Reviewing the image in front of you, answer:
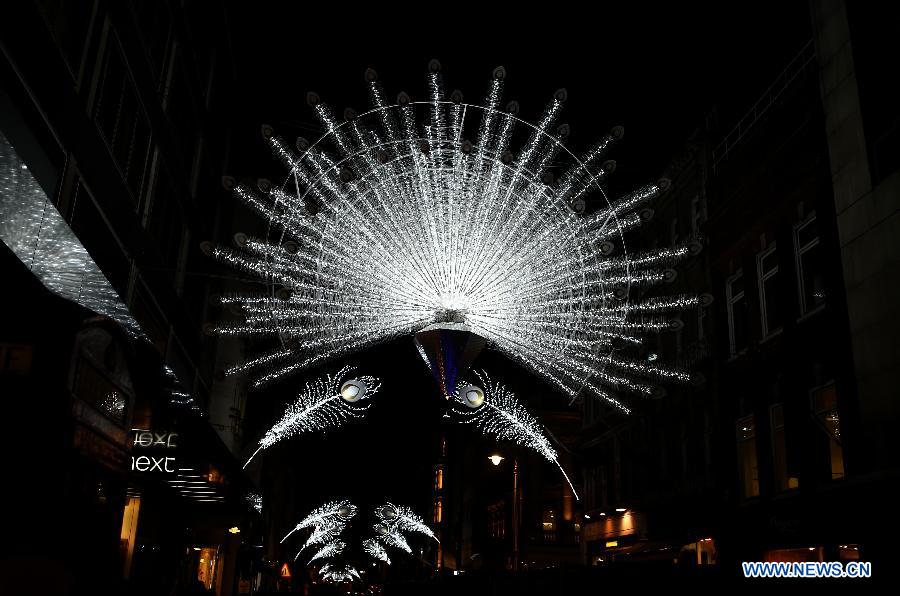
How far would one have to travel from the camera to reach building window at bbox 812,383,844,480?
65.2 ft

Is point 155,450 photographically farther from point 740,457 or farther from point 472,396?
point 740,457

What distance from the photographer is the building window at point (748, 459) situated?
961 inches

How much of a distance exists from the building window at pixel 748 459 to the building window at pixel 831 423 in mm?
3838

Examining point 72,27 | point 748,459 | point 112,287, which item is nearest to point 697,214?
point 748,459

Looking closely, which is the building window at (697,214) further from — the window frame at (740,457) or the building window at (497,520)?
the building window at (497,520)

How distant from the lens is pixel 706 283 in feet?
92.0

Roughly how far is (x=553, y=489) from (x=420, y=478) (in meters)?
79.3

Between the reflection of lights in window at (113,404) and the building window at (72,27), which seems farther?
the building window at (72,27)

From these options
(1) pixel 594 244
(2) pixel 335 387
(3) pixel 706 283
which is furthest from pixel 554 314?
(2) pixel 335 387

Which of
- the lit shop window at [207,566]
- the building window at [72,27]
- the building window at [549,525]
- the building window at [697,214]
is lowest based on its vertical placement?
the lit shop window at [207,566]

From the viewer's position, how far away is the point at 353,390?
59.8 ft

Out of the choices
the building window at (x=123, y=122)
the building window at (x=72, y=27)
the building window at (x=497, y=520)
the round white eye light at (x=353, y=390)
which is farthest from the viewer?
the building window at (x=497, y=520)

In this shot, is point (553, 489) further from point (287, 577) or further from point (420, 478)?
point (420, 478)

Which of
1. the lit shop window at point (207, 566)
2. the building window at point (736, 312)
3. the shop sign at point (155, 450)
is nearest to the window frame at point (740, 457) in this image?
the building window at point (736, 312)
